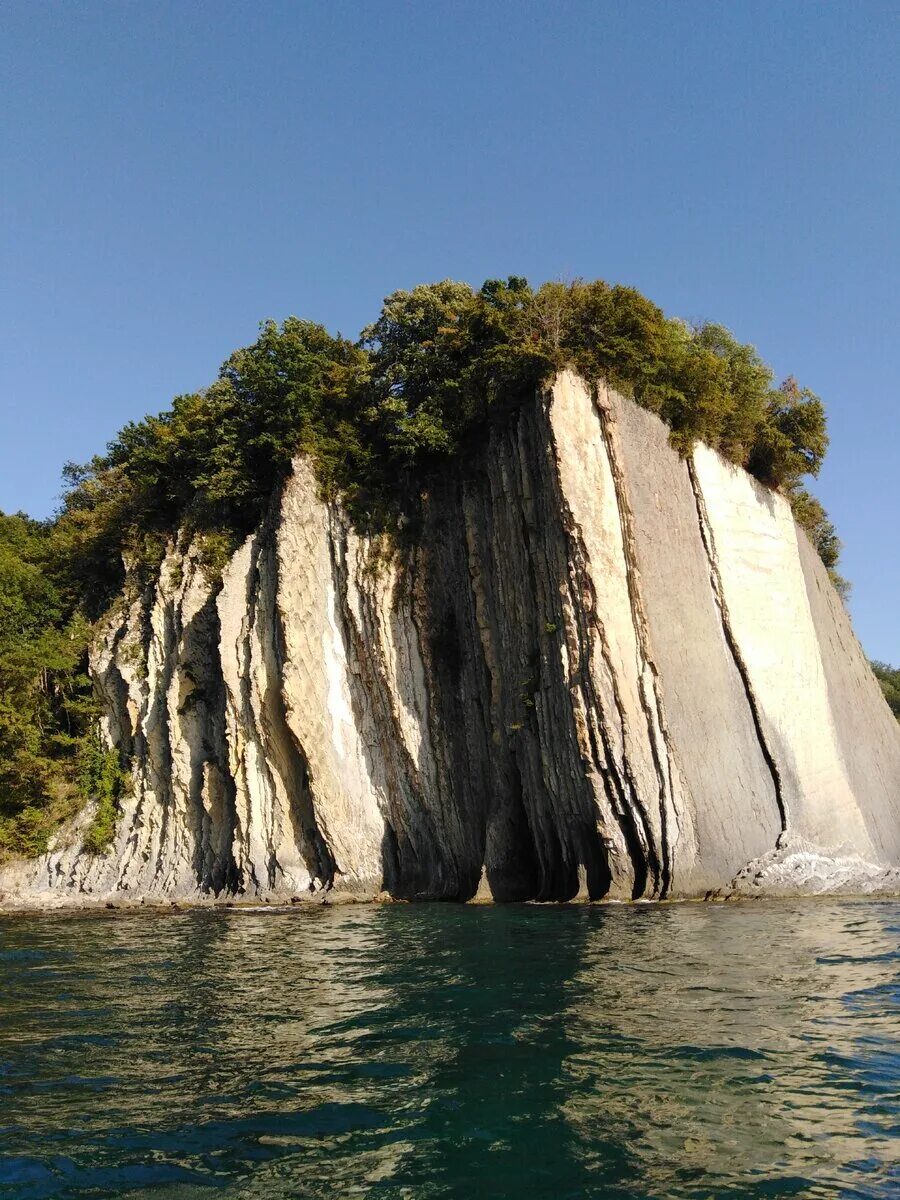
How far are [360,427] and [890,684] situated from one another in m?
Result: 55.1

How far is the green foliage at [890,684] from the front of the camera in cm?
6309

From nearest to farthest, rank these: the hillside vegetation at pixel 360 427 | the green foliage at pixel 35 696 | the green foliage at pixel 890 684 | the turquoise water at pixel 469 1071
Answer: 1. the turquoise water at pixel 469 1071
2. the hillside vegetation at pixel 360 427
3. the green foliage at pixel 35 696
4. the green foliage at pixel 890 684

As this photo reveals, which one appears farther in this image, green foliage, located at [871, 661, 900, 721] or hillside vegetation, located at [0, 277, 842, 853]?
green foliage, located at [871, 661, 900, 721]

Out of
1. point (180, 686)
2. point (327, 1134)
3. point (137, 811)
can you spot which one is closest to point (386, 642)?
point (180, 686)

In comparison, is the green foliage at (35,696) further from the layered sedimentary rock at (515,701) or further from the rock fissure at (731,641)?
the rock fissure at (731,641)

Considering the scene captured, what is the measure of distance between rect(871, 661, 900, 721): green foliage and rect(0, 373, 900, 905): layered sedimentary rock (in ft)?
94.9

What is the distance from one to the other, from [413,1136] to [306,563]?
23.8 m

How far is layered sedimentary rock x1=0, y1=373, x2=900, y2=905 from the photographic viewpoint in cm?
2233

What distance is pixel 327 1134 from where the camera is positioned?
621 cm

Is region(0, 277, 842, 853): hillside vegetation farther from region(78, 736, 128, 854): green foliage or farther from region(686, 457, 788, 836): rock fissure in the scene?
region(686, 457, 788, 836): rock fissure

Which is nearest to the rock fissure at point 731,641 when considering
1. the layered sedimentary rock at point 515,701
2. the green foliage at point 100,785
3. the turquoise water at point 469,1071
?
the layered sedimentary rock at point 515,701

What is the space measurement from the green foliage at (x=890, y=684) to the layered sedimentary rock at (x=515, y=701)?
2893 centimetres

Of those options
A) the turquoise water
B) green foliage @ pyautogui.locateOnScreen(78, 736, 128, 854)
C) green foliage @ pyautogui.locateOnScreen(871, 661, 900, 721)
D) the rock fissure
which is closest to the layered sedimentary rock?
the rock fissure

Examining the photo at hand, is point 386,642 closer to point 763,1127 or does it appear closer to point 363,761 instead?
point 363,761
